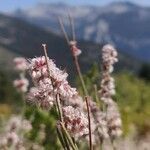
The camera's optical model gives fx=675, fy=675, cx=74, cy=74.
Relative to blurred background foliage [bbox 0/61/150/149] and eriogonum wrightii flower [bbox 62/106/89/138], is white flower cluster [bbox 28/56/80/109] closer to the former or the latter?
eriogonum wrightii flower [bbox 62/106/89/138]

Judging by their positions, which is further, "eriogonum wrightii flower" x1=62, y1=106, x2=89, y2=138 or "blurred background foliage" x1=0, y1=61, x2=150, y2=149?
"blurred background foliage" x1=0, y1=61, x2=150, y2=149

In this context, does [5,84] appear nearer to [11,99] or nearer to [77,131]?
[11,99]

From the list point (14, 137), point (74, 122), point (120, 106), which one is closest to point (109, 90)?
point (14, 137)

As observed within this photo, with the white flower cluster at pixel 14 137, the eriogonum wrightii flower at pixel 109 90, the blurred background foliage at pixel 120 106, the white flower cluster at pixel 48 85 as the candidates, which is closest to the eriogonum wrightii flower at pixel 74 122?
the white flower cluster at pixel 48 85

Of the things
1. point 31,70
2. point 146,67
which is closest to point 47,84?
point 31,70

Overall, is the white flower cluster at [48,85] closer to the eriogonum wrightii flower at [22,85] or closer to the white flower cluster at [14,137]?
the white flower cluster at [14,137]

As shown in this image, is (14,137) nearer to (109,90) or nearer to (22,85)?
(109,90)

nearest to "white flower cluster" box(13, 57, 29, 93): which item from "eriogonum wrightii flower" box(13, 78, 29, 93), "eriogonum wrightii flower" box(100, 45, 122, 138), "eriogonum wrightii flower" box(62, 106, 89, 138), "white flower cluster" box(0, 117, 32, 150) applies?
"eriogonum wrightii flower" box(13, 78, 29, 93)
